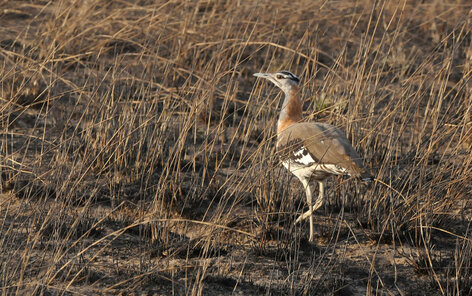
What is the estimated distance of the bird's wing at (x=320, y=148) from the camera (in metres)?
4.45

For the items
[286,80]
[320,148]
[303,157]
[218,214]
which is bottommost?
[218,214]

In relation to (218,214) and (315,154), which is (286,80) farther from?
(218,214)

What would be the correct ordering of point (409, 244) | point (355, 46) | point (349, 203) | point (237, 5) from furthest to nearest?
1. point (355, 46)
2. point (237, 5)
3. point (349, 203)
4. point (409, 244)

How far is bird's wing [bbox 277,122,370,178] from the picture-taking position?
4452 mm

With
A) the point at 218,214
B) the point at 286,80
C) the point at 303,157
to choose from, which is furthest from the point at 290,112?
the point at 218,214

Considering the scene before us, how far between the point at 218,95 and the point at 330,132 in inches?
98.2

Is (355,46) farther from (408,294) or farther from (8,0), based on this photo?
(408,294)

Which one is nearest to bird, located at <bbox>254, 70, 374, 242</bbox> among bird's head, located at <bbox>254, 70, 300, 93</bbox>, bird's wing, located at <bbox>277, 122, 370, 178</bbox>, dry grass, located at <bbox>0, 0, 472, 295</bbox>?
bird's wing, located at <bbox>277, 122, 370, 178</bbox>

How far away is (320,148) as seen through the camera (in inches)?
182

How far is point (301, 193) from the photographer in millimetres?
5367

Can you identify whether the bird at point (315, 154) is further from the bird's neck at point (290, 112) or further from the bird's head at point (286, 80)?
the bird's head at point (286, 80)

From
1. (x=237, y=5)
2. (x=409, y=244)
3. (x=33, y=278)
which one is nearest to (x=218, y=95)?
(x=237, y=5)

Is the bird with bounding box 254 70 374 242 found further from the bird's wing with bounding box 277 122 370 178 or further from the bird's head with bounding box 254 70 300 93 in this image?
the bird's head with bounding box 254 70 300 93

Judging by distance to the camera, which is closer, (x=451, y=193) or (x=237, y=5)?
(x=451, y=193)
